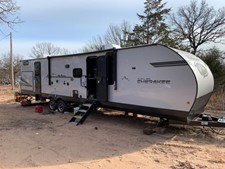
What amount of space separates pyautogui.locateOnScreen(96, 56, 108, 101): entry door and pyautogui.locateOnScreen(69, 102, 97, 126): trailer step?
1.54ft

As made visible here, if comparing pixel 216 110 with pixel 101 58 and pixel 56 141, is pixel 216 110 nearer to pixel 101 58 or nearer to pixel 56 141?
pixel 101 58

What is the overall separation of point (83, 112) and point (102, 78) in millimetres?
1624

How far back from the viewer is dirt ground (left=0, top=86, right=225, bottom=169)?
5.99 metres

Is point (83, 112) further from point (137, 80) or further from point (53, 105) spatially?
point (53, 105)

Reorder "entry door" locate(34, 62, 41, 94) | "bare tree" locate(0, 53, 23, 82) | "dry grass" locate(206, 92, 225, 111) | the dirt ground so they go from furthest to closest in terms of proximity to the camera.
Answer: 1. "bare tree" locate(0, 53, 23, 82)
2. "entry door" locate(34, 62, 41, 94)
3. "dry grass" locate(206, 92, 225, 111)
4. the dirt ground

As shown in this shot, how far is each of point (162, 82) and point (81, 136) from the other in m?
3.00

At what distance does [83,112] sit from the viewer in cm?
1095

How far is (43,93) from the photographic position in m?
14.8

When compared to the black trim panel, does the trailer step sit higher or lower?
lower

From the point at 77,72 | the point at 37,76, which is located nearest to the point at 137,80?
the point at 77,72

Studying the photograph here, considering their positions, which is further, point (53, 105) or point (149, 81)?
point (53, 105)

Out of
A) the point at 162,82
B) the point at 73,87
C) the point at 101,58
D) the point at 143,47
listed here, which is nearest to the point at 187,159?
the point at 162,82

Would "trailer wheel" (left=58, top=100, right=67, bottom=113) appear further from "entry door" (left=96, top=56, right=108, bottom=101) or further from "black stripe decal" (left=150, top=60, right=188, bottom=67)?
"black stripe decal" (left=150, top=60, right=188, bottom=67)

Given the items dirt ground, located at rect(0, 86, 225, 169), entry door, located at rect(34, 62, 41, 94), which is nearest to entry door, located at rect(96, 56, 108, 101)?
dirt ground, located at rect(0, 86, 225, 169)
